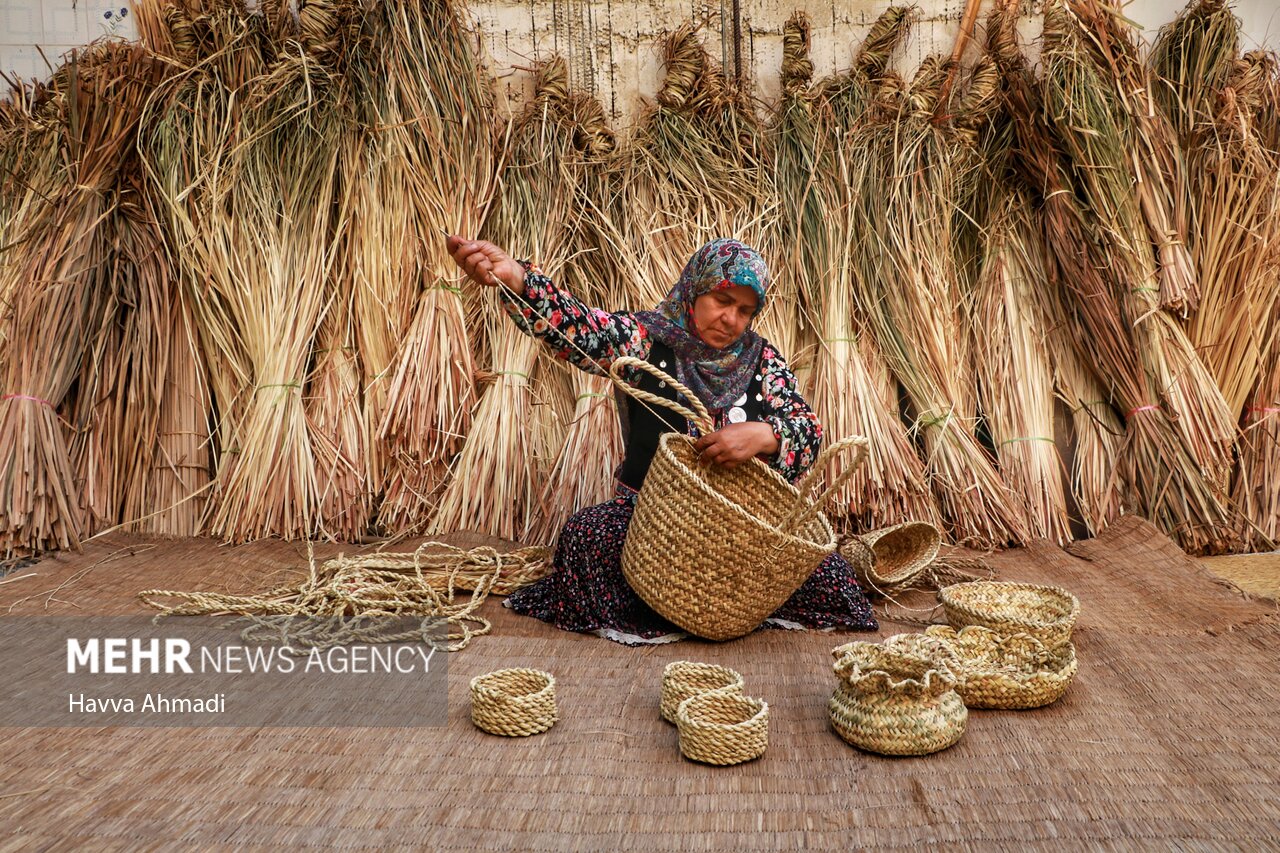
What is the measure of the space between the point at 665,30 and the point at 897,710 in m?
2.60

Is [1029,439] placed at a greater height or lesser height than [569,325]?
lesser

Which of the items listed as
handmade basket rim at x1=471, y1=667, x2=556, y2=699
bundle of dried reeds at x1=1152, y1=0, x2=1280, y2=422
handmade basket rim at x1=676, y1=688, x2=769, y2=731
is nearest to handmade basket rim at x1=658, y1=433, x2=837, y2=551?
handmade basket rim at x1=676, y1=688, x2=769, y2=731

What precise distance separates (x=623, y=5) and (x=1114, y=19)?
164cm

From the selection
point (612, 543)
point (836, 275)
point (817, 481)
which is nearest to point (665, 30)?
point (836, 275)

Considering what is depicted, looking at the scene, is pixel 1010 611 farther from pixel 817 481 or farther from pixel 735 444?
pixel 735 444

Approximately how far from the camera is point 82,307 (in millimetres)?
2859

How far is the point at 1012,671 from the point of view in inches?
65.4

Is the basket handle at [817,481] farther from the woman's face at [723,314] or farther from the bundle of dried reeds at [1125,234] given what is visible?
the bundle of dried reeds at [1125,234]

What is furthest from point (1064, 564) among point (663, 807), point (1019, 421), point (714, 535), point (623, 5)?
point (623, 5)

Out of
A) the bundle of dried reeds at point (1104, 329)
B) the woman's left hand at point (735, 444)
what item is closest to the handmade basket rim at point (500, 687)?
the woman's left hand at point (735, 444)

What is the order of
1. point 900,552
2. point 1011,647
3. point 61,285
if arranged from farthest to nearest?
1. point 61,285
2. point 900,552
3. point 1011,647

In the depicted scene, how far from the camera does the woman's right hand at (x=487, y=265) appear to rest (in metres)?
2.01

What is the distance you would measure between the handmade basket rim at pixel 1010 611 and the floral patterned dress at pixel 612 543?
0.68ft

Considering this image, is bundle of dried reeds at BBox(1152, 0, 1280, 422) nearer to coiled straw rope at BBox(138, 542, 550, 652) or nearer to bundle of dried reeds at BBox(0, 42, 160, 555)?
coiled straw rope at BBox(138, 542, 550, 652)
